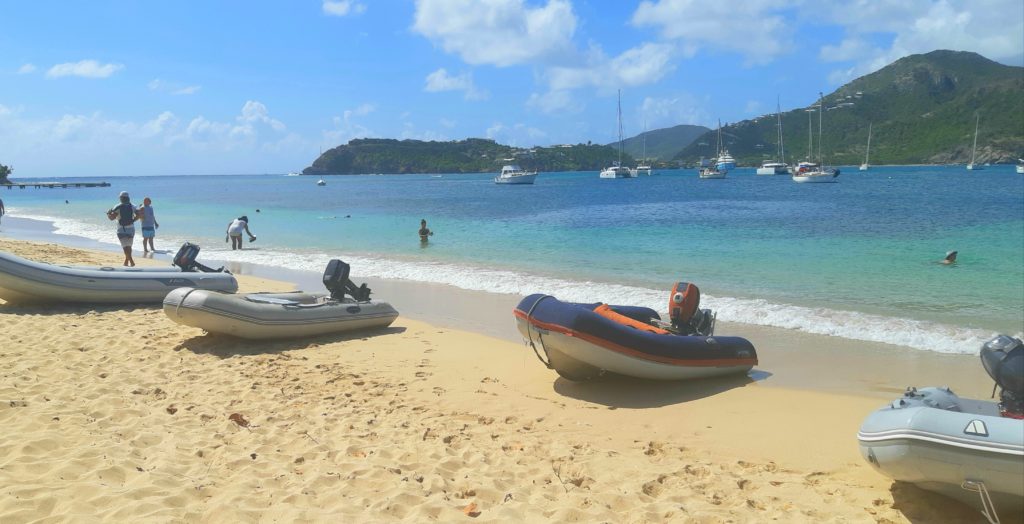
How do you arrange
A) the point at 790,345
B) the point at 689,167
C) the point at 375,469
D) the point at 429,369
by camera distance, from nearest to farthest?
the point at 375,469 → the point at 429,369 → the point at 790,345 → the point at 689,167

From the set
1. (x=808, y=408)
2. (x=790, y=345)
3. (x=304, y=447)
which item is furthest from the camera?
(x=790, y=345)

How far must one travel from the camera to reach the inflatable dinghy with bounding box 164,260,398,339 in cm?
780

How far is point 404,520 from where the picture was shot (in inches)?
148

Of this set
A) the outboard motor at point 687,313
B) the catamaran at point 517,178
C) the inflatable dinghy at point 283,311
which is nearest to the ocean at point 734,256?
the outboard motor at point 687,313

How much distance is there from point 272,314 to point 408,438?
12.5ft

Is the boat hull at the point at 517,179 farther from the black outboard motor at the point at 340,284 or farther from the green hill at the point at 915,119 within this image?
the black outboard motor at the point at 340,284

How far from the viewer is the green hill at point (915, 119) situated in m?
105

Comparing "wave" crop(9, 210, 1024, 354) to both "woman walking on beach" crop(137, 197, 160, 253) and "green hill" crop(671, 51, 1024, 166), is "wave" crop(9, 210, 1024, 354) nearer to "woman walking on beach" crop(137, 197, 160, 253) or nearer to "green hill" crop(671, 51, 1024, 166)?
"woman walking on beach" crop(137, 197, 160, 253)

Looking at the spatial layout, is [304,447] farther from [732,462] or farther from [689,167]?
[689,167]

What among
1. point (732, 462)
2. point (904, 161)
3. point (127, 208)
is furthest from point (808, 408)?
point (904, 161)

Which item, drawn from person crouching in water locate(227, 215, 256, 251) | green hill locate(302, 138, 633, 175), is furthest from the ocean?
green hill locate(302, 138, 633, 175)

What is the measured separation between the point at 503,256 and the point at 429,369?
36.0ft

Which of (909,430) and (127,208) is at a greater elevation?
(127,208)

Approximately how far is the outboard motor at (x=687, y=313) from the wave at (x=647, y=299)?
8.59ft
